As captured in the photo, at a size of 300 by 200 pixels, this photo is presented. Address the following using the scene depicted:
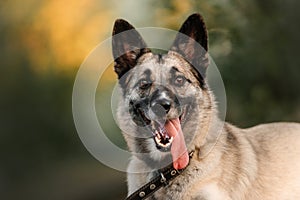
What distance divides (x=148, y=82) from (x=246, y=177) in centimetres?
81

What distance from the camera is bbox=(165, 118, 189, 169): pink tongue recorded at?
3.75 m

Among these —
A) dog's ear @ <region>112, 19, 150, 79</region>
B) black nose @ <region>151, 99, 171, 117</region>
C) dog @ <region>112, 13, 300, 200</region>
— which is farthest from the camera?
dog's ear @ <region>112, 19, 150, 79</region>

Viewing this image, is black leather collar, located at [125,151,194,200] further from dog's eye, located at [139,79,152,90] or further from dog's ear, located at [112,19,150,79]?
dog's ear, located at [112,19,150,79]

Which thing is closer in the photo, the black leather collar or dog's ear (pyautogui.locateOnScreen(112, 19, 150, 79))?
the black leather collar

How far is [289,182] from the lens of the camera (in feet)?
13.6

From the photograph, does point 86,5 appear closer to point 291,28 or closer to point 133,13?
point 133,13

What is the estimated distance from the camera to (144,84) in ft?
12.5

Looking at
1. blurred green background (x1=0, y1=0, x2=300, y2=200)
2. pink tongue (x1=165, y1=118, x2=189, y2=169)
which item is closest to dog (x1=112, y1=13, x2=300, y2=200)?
pink tongue (x1=165, y1=118, x2=189, y2=169)

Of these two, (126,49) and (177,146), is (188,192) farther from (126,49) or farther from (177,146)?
(126,49)

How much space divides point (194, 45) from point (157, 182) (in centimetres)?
81

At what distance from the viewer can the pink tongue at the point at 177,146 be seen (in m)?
3.75

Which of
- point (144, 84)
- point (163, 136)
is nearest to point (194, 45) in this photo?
point (144, 84)

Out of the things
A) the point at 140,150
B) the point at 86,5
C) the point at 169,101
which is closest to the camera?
the point at 169,101

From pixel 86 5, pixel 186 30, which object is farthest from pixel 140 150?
pixel 86 5
